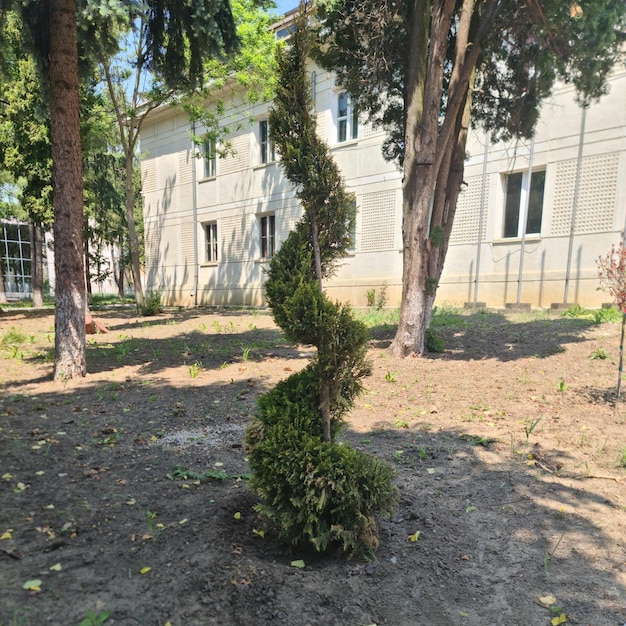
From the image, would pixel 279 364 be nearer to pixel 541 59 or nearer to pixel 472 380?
pixel 472 380

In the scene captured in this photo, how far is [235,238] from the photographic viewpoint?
18.9m

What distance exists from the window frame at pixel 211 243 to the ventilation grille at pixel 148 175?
13.2 feet

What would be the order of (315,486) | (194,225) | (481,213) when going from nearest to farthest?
(315,486) → (481,213) → (194,225)

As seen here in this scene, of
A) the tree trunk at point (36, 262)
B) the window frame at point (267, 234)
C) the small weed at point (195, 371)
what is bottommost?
the small weed at point (195, 371)

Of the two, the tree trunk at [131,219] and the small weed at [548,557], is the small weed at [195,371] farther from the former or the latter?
the tree trunk at [131,219]

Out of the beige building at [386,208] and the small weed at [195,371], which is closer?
the small weed at [195,371]

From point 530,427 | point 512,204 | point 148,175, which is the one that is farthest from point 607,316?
point 148,175

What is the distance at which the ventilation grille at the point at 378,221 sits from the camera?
46.7 feet

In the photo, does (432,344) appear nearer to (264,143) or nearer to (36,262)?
(264,143)

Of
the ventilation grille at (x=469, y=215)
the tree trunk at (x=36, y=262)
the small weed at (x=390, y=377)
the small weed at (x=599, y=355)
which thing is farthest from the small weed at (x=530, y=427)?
the tree trunk at (x=36, y=262)

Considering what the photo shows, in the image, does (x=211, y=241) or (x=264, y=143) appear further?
(x=211, y=241)

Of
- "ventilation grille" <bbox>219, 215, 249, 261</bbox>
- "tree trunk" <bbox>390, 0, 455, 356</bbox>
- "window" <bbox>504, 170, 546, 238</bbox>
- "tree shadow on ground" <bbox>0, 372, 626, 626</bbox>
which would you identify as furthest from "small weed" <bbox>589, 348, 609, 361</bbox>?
"ventilation grille" <bbox>219, 215, 249, 261</bbox>

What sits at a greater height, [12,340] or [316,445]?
[316,445]

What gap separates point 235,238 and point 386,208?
721 cm
